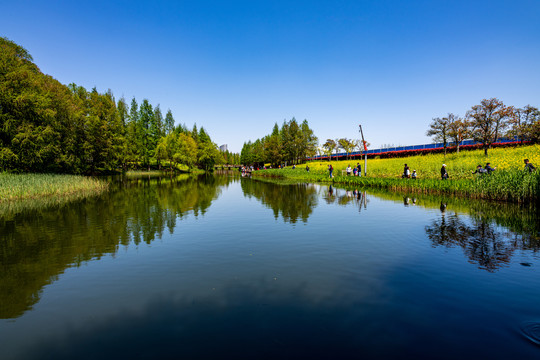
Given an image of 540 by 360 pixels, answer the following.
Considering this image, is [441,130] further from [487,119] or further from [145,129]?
[145,129]

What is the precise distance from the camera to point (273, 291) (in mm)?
6168

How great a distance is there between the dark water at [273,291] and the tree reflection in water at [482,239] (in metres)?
0.07

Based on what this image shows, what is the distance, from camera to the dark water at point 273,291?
4359 millimetres

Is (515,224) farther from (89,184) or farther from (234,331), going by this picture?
(89,184)

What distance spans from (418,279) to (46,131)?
33500 millimetres

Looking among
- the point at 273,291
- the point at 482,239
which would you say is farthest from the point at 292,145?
the point at 273,291

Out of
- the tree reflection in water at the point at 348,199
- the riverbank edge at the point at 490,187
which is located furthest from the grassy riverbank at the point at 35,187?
the riverbank edge at the point at 490,187

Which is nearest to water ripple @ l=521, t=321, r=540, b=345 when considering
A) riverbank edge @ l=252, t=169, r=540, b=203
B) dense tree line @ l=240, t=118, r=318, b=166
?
riverbank edge @ l=252, t=169, r=540, b=203

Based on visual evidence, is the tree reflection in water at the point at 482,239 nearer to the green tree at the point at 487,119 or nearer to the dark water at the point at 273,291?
the dark water at the point at 273,291

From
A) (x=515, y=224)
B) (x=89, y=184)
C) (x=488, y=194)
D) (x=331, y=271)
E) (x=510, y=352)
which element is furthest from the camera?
(x=89, y=184)

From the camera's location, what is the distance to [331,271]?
7.25 meters

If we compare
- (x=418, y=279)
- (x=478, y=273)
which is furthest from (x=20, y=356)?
(x=478, y=273)

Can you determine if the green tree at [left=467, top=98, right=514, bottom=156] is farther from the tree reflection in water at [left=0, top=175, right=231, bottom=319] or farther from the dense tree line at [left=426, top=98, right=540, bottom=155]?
the tree reflection in water at [left=0, top=175, right=231, bottom=319]

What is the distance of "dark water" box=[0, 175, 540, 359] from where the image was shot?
436 centimetres
